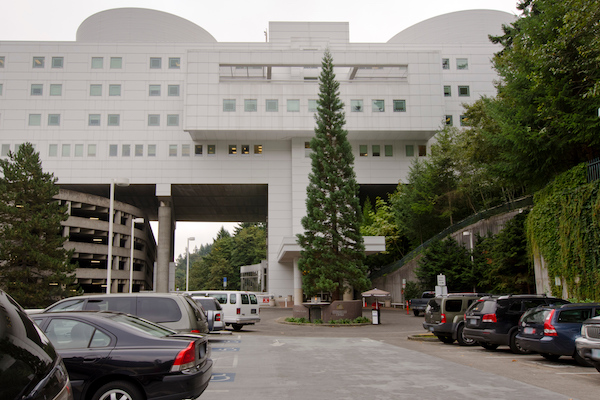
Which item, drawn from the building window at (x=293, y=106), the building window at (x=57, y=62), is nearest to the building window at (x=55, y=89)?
the building window at (x=57, y=62)

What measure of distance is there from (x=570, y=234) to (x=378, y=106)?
119ft

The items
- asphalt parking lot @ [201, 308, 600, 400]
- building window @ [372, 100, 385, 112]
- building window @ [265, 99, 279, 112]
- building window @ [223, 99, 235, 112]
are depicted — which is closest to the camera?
asphalt parking lot @ [201, 308, 600, 400]

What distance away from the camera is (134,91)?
189 ft

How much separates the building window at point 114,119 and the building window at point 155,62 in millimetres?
6910

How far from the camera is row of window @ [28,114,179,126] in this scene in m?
56.5

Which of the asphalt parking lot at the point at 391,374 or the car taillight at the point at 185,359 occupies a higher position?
the car taillight at the point at 185,359

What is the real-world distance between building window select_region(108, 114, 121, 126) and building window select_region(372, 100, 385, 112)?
28.0m

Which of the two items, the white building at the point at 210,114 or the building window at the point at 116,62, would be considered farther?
the building window at the point at 116,62

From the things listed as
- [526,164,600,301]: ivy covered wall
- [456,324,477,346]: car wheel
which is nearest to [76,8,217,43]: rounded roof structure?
[526,164,600,301]: ivy covered wall

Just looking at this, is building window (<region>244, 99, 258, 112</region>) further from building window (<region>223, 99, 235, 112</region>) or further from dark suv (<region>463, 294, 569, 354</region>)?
dark suv (<region>463, 294, 569, 354</region>)

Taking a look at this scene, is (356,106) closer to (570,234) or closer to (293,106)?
(293,106)

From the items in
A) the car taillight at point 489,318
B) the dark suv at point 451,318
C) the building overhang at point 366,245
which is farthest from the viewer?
the building overhang at point 366,245

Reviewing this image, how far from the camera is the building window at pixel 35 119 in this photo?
5641cm

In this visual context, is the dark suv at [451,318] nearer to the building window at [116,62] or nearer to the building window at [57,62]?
the building window at [116,62]
